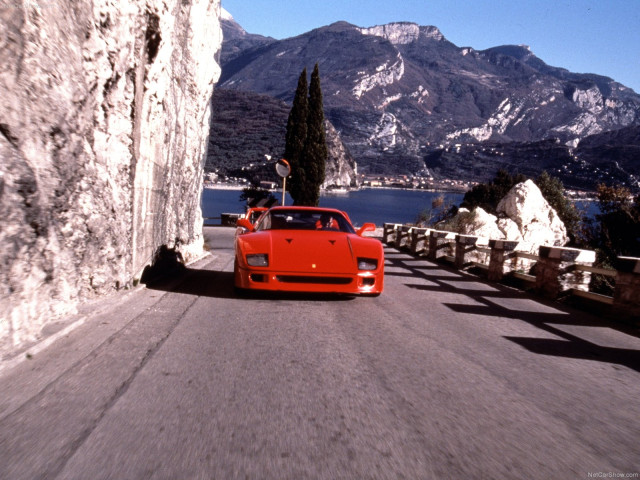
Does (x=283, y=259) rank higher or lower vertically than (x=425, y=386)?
higher

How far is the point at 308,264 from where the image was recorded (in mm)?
6281

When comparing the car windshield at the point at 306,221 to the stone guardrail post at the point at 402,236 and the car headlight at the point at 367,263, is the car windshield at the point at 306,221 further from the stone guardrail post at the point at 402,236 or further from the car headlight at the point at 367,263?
the stone guardrail post at the point at 402,236

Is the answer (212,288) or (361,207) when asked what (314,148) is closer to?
(212,288)

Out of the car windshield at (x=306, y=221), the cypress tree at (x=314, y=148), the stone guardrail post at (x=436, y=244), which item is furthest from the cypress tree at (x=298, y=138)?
the car windshield at (x=306, y=221)

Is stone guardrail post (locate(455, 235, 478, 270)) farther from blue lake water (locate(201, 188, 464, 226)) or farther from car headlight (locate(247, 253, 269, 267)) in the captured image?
blue lake water (locate(201, 188, 464, 226))

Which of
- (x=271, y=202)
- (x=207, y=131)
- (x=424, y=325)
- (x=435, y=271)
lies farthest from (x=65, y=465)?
(x=271, y=202)

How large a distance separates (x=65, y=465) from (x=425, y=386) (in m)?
2.21

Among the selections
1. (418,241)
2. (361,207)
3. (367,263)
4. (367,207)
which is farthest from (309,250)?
(367,207)

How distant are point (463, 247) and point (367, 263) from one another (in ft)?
20.0

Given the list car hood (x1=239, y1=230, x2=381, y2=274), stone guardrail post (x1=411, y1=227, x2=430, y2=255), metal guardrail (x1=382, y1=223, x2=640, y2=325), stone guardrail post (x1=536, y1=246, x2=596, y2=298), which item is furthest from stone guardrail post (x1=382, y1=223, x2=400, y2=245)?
car hood (x1=239, y1=230, x2=381, y2=274)

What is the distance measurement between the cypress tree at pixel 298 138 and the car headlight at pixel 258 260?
92.4 ft

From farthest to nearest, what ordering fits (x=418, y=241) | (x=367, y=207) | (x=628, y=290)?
(x=367, y=207) < (x=418, y=241) < (x=628, y=290)

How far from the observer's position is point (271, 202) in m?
30.3

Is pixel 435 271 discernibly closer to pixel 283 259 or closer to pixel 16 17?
pixel 283 259
